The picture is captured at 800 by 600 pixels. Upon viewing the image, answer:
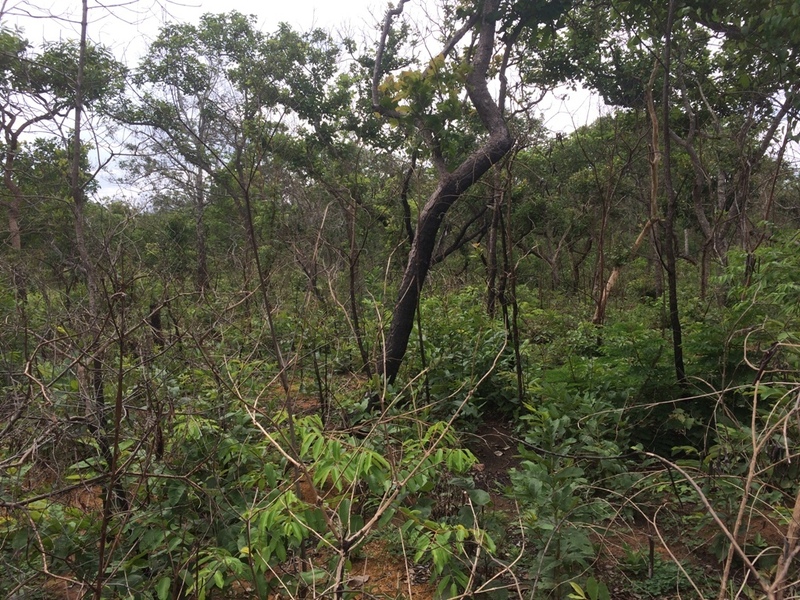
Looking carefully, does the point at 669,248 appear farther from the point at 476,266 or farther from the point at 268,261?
the point at 476,266

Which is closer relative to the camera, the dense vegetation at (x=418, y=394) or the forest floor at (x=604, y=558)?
the dense vegetation at (x=418, y=394)

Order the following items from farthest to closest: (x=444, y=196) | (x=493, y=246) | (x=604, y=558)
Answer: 1. (x=493, y=246)
2. (x=444, y=196)
3. (x=604, y=558)

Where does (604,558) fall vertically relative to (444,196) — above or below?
below

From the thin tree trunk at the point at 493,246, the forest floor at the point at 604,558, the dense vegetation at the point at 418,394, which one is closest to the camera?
the dense vegetation at the point at 418,394

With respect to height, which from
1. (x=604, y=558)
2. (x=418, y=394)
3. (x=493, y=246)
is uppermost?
(x=493, y=246)

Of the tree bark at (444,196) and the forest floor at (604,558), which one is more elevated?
the tree bark at (444,196)

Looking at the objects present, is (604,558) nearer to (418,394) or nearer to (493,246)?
(418,394)

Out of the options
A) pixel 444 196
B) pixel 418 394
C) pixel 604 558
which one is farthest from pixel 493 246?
pixel 604 558

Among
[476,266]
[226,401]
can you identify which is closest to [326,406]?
[226,401]

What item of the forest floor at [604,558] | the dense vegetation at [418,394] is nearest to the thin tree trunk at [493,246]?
the dense vegetation at [418,394]

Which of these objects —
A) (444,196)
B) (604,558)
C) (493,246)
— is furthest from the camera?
(493,246)

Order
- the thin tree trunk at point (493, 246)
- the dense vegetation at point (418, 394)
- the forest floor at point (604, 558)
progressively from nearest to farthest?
1. the dense vegetation at point (418, 394)
2. the forest floor at point (604, 558)
3. the thin tree trunk at point (493, 246)

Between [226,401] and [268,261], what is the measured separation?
5.19 meters

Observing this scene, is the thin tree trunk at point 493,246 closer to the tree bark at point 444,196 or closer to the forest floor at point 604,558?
the tree bark at point 444,196
